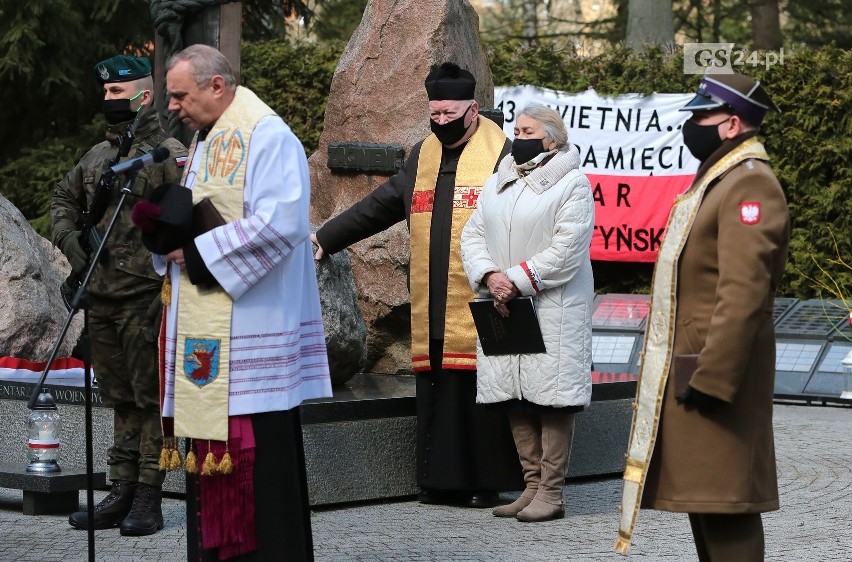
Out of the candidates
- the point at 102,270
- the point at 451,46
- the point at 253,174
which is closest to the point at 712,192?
the point at 253,174

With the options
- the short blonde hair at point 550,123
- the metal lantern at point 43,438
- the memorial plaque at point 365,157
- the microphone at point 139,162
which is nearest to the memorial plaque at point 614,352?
the memorial plaque at point 365,157

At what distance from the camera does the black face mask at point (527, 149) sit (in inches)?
266

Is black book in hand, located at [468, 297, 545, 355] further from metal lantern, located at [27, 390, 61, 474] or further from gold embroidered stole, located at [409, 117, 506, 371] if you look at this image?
metal lantern, located at [27, 390, 61, 474]

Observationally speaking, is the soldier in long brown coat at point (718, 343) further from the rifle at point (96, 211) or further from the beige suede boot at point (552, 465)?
Answer: the rifle at point (96, 211)

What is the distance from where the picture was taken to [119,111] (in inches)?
243

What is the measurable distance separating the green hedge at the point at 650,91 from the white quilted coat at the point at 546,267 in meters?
7.00

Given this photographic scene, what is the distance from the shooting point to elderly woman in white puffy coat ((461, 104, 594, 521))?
667 cm

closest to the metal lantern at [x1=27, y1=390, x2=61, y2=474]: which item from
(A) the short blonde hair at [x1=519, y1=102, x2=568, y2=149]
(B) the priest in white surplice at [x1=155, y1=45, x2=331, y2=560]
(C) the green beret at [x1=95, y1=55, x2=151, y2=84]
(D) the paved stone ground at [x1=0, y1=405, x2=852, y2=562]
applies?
(D) the paved stone ground at [x1=0, y1=405, x2=852, y2=562]

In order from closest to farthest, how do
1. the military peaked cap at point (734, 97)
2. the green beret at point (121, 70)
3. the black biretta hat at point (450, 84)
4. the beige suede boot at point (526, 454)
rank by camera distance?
the military peaked cap at point (734, 97) < the green beret at point (121, 70) < the beige suede boot at point (526, 454) < the black biretta hat at point (450, 84)

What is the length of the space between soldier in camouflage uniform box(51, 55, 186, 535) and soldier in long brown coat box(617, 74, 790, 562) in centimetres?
235

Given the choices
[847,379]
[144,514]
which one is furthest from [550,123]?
[847,379]

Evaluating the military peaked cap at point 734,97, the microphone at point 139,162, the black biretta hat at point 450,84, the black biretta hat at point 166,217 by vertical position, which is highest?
the black biretta hat at point 450,84

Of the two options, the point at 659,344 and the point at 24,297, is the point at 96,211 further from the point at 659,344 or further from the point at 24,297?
the point at 24,297

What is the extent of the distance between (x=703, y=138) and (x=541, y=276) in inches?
84.8
